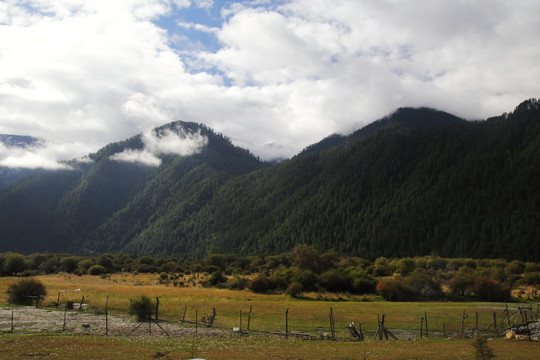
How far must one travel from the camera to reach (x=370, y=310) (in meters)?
50.1

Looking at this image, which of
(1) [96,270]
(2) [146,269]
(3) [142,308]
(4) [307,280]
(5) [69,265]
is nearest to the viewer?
(3) [142,308]

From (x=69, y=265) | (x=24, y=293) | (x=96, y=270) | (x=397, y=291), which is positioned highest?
(x=24, y=293)

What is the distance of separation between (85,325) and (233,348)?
1531 centimetres

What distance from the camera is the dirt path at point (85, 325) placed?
31.4 m

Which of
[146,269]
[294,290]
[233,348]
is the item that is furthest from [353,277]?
[146,269]

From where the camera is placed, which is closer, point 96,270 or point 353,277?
point 353,277

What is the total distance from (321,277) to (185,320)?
44.3 metres

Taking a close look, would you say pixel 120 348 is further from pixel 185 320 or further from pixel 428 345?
pixel 428 345

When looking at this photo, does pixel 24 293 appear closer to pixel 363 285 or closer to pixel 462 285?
pixel 363 285

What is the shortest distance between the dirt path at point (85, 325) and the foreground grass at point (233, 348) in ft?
10.9

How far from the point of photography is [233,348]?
26031mm

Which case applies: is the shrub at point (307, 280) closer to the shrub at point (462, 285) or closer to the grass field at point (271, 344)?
the shrub at point (462, 285)

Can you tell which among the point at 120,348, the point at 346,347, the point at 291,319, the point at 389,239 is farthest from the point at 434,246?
the point at 120,348

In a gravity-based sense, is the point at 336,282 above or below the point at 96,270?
above
